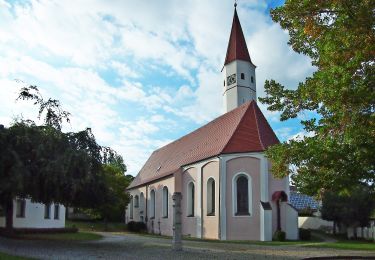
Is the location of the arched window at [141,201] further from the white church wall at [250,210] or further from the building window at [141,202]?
the white church wall at [250,210]

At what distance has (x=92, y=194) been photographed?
22797 mm

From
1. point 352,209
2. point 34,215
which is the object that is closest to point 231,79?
point 352,209

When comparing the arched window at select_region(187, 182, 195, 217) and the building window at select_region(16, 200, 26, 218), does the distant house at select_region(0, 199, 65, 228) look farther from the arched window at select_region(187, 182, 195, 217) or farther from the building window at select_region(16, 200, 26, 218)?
the arched window at select_region(187, 182, 195, 217)

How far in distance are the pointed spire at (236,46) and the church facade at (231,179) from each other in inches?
5.7

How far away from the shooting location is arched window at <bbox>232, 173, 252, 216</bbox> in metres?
33.8

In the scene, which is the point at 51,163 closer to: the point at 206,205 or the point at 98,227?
the point at 206,205

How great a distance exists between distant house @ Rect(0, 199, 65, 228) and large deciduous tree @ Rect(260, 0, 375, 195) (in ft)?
89.8

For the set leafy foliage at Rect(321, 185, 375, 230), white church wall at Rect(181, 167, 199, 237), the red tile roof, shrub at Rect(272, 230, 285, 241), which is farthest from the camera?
leafy foliage at Rect(321, 185, 375, 230)

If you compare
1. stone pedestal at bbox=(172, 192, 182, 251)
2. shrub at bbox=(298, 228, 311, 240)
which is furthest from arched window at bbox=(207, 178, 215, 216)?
stone pedestal at bbox=(172, 192, 182, 251)

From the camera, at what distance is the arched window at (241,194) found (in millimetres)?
33750

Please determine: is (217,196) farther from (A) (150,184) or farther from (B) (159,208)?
(A) (150,184)

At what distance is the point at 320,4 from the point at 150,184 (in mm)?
38531

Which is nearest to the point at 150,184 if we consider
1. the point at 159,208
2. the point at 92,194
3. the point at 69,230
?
the point at 159,208

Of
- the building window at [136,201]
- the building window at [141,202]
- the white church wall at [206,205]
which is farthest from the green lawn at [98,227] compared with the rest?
the white church wall at [206,205]
